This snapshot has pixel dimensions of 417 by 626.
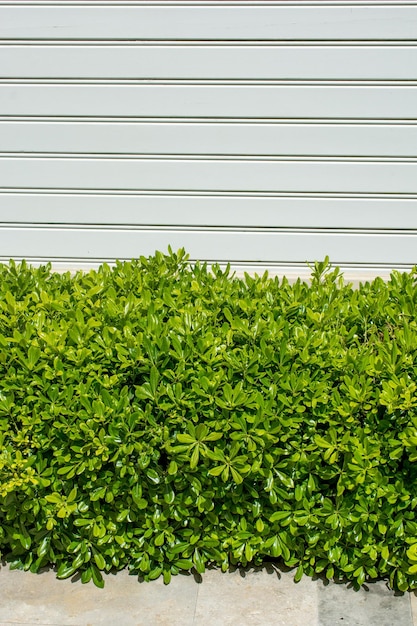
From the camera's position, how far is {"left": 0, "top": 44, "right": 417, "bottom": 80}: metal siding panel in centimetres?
524

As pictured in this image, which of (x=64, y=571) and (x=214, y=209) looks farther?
(x=214, y=209)

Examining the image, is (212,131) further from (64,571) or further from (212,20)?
(64,571)

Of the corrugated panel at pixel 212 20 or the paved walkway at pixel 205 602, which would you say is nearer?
the paved walkway at pixel 205 602

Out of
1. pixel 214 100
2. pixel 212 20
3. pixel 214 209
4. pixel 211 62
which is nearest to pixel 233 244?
pixel 214 209

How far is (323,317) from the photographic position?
3867mm

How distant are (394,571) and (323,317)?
120 cm

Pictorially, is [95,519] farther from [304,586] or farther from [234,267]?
[234,267]

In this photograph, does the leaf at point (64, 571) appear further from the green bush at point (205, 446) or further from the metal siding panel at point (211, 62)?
the metal siding panel at point (211, 62)

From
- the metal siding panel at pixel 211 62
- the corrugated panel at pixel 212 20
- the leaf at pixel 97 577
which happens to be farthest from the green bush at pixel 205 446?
the corrugated panel at pixel 212 20

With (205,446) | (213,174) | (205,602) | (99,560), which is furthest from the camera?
(213,174)

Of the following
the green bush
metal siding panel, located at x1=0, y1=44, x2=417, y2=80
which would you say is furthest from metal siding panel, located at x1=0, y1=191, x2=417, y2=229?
the green bush

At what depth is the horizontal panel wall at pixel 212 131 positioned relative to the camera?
5.25 m

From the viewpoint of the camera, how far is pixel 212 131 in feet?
17.7

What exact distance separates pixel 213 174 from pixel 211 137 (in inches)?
9.8
